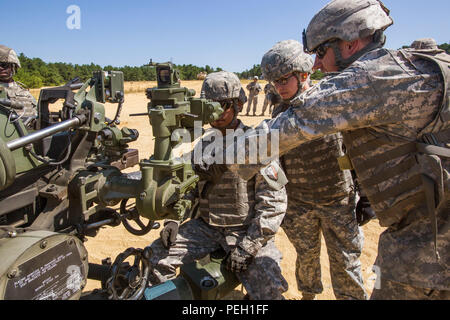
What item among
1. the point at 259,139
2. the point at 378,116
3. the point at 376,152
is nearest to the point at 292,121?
the point at 259,139

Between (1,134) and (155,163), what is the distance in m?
1.07

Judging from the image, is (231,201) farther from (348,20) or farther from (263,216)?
(348,20)

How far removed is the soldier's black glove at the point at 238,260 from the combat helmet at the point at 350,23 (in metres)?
1.54

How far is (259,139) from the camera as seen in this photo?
1700 millimetres

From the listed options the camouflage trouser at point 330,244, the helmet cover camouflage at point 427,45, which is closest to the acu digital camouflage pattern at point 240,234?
the camouflage trouser at point 330,244

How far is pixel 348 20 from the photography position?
1.91 meters

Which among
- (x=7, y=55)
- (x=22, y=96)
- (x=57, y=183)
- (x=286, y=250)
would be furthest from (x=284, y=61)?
(x=22, y=96)

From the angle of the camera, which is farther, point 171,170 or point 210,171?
point 210,171

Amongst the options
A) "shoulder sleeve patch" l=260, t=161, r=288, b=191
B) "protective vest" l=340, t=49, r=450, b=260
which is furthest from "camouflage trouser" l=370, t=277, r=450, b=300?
"shoulder sleeve patch" l=260, t=161, r=288, b=191

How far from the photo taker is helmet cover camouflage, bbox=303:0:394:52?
6.21 ft

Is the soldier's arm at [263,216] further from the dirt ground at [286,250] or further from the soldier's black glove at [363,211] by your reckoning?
the dirt ground at [286,250]

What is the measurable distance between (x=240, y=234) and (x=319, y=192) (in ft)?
3.28

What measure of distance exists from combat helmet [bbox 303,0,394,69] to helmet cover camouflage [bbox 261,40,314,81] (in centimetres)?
113

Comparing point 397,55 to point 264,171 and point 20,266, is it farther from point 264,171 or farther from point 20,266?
point 20,266
